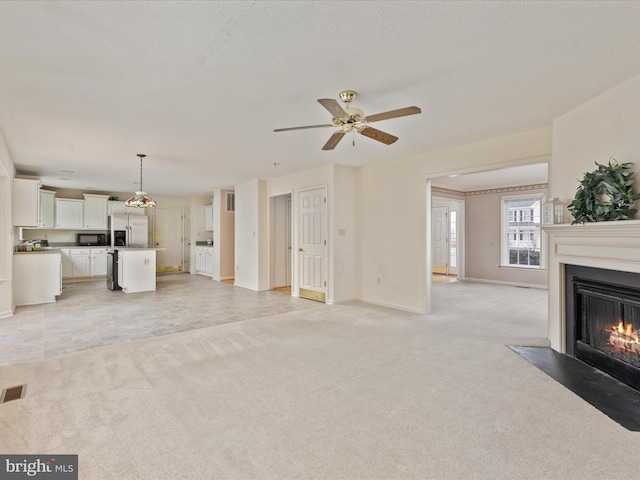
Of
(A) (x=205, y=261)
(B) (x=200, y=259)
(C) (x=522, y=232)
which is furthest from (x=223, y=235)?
(C) (x=522, y=232)

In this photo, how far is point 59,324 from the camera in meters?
4.51

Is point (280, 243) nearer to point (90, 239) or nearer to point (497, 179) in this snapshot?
point (497, 179)

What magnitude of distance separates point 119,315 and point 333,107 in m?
4.52

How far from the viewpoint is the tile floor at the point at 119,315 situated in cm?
374

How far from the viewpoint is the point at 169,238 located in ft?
34.8

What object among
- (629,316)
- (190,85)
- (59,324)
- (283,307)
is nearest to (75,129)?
(190,85)

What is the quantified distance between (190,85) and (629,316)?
4224mm

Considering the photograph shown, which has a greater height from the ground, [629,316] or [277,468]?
[629,316]

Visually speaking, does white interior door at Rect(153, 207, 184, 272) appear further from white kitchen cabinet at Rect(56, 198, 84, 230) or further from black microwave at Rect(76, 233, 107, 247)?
white kitchen cabinet at Rect(56, 198, 84, 230)

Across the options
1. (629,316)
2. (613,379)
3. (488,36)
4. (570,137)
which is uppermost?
(488,36)

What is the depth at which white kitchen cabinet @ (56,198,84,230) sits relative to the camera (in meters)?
8.58

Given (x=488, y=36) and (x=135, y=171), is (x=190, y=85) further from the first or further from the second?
(x=135, y=171)

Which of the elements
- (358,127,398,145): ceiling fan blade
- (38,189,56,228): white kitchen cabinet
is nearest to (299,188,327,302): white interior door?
(358,127,398,145): ceiling fan blade

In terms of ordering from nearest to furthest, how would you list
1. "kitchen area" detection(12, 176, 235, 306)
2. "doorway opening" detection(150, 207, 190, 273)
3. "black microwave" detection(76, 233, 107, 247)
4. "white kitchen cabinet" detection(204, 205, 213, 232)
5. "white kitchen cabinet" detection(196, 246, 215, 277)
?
"kitchen area" detection(12, 176, 235, 306) < "black microwave" detection(76, 233, 107, 247) < "white kitchen cabinet" detection(196, 246, 215, 277) < "white kitchen cabinet" detection(204, 205, 213, 232) < "doorway opening" detection(150, 207, 190, 273)
